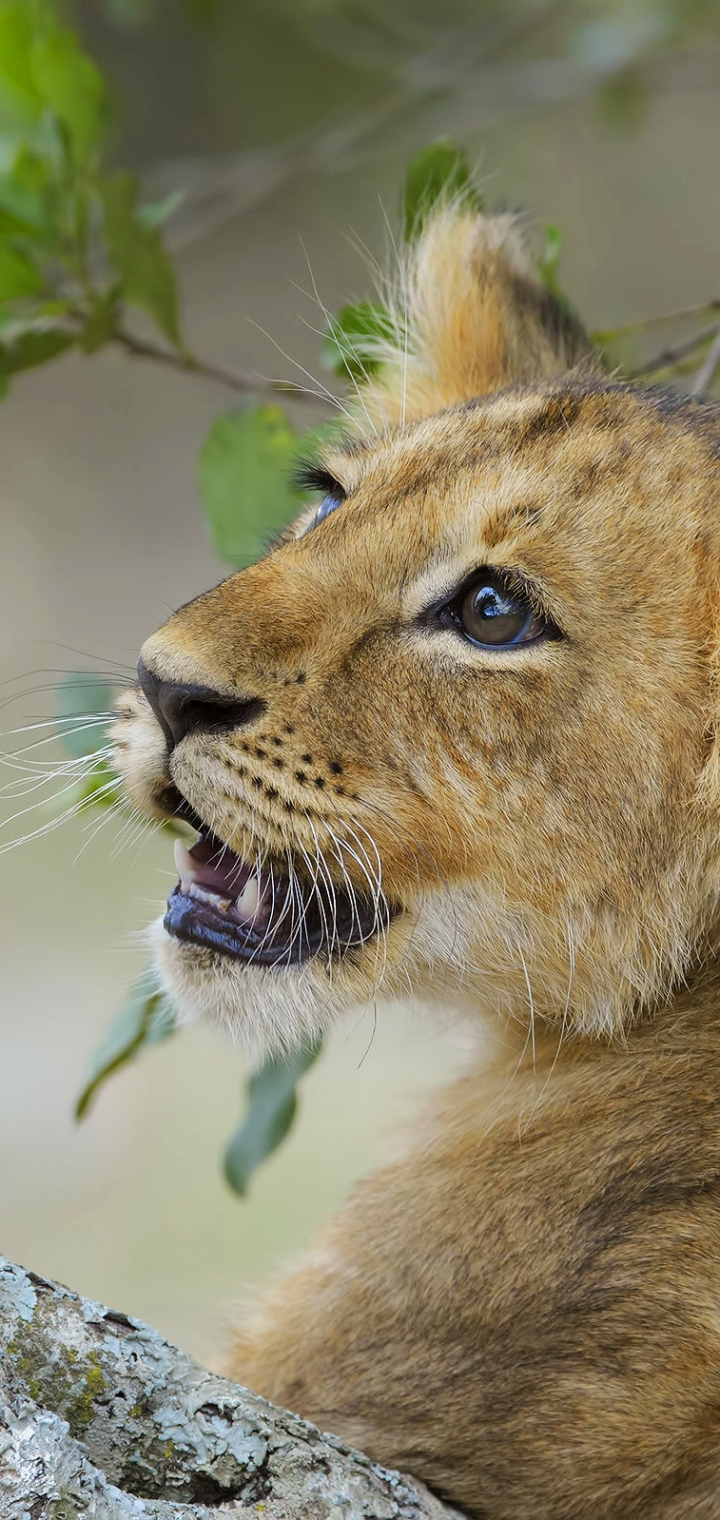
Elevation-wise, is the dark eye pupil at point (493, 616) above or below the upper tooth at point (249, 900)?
above

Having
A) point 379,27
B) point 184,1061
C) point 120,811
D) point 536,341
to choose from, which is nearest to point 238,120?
point 379,27

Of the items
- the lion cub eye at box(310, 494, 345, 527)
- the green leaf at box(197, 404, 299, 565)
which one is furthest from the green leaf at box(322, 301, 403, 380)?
the lion cub eye at box(310, 494, 345, 527)

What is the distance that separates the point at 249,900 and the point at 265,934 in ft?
0.19

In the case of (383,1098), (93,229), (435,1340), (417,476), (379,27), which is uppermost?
(379,27)

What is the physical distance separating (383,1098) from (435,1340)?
18.1 feet

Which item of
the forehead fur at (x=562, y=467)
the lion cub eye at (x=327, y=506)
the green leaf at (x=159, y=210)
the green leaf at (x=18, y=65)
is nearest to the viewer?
the forehead fur at (x=562, y=467)

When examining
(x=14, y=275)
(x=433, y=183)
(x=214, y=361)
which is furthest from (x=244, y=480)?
(x=214, y=361)

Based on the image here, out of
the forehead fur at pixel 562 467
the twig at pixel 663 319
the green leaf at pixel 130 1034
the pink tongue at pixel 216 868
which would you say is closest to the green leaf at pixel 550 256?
the twig at pixel 663 319

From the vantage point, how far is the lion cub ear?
3000mm

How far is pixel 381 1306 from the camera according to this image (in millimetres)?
2078

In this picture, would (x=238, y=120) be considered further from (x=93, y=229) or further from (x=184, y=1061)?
(x=93, y=229)

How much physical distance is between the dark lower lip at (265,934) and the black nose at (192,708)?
0.26 m

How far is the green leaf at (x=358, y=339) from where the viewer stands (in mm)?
2896

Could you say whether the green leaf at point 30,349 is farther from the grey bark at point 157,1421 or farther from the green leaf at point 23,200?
the grey bark at point 157,1421
